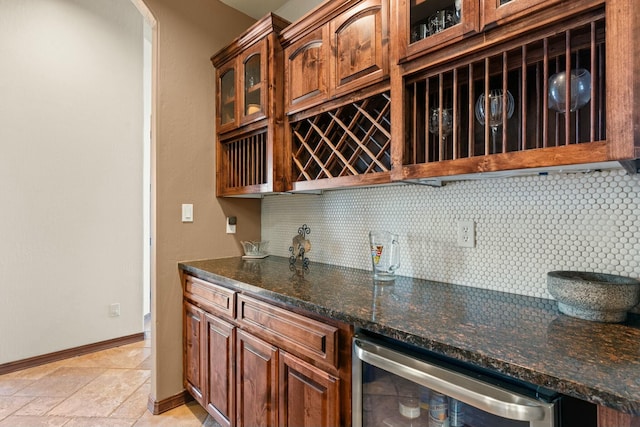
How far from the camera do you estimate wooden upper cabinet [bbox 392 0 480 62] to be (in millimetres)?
1119

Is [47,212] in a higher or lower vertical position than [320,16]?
lower

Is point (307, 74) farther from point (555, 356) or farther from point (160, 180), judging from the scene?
point (555, 356)

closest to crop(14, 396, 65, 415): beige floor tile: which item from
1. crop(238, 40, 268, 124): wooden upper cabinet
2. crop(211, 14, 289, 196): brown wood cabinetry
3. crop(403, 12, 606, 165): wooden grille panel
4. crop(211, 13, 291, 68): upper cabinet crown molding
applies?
crop(211, 14, 289, 196): brown wood cabinetry

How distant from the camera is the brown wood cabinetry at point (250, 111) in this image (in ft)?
5.78

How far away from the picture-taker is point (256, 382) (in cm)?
141

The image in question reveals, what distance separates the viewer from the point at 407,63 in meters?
1.20

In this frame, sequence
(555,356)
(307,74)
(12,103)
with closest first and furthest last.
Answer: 1. (555,356)
2. (307,74)
3. (12,103)

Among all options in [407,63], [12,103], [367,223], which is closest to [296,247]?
[367,223]

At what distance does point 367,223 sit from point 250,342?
2.81 feet

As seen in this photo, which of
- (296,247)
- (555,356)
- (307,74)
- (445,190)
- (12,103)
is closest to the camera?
(555,356)

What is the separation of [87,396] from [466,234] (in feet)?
8.49

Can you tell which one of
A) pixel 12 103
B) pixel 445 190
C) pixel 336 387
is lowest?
pixel 336 387

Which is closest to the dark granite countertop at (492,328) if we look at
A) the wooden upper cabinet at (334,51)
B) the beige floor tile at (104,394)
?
the wooden upper cabinet at (334,51)

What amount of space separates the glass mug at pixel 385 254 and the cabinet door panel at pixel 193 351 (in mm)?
1078
